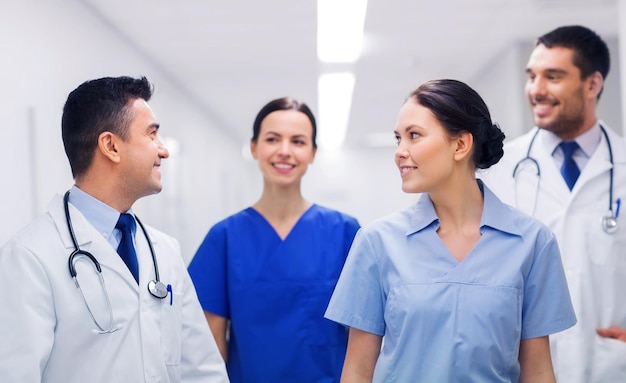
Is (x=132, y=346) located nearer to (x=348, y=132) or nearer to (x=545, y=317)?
(x=545, y=317)

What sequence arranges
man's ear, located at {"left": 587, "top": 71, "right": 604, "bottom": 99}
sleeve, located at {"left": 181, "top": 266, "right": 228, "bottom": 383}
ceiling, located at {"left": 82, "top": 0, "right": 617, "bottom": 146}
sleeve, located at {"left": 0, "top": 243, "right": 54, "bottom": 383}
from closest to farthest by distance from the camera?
sleeve, located at {"left": 0, "top": 243, "right": 54, "bottom": 383} < sleeve, located at {"left": 181, "top": 266, "right": 228, "bottom": 383} < man's ear, located at {"left": 587, "top": 71, "right": 604, "bottom": 99} < ceiling, located at {"left": 82, "top": 0, "right": 617, "bottom": 146}

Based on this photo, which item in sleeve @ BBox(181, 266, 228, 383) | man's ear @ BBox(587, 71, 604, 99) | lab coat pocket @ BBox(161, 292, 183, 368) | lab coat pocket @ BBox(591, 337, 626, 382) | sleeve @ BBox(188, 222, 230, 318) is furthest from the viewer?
man's ear @ BBox(587, 71, 604, 99)

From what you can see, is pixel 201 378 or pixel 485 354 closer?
pixel 485 354

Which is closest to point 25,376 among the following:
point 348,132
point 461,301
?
point 461,301

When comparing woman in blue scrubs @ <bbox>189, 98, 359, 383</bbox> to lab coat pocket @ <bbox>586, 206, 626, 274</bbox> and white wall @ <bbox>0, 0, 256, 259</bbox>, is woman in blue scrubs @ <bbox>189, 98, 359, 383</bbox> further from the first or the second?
lab coat pocket @ <bbox>586, 206, 626, 274</bbox>

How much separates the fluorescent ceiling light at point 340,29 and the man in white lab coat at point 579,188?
1.19 meters

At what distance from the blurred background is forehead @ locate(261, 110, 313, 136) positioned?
86cm

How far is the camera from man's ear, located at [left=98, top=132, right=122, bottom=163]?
1.49 meters

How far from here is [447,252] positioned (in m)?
1.40

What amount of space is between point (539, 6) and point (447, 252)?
2357mm

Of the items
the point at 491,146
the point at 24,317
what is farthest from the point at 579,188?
the point at 24,317

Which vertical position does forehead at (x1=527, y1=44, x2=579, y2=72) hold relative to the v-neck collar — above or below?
above

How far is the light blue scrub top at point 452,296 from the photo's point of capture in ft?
4.31

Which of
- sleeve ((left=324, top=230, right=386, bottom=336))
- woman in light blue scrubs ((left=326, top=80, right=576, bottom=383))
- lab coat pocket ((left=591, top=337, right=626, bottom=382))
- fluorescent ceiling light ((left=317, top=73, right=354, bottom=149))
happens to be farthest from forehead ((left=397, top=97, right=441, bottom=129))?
fluorescent ceiling light ((left=317, top=73, right=354, bottom=149))
